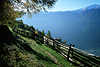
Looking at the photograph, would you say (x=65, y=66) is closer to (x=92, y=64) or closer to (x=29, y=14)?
(x=92, y=64)

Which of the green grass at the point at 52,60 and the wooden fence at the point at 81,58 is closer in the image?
the green grass at the point at 52,60

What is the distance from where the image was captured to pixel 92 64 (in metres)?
10.8

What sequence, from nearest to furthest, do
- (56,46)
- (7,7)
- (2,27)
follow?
1. (7,7)
2. (2,27)
3. (56,46)

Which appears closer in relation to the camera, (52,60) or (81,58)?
(52,60)

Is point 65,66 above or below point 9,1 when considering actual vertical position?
below

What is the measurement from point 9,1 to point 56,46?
32.1 feet

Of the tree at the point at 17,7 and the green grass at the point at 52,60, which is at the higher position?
the tree at the point at 17,7

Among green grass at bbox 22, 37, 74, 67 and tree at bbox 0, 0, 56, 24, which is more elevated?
tree at bbox 0, 0, 56, 24

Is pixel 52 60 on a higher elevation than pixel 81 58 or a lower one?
higher

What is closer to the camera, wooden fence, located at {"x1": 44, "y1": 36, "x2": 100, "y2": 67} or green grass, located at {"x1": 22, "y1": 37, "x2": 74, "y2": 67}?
green grass, located at {"x1": 22, "y1": 37, "x2": 74, "y2": 67}

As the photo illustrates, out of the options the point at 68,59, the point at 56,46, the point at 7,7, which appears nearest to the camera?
the point at 7,7

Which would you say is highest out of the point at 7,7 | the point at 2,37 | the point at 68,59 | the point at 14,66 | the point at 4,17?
the point at 7,7

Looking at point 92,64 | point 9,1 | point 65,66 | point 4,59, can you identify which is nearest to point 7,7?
point 9,1

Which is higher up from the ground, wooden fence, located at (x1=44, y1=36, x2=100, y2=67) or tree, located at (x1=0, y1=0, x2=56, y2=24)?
tree, located at (x1=0, y1=0, x2=56, y2=24)
